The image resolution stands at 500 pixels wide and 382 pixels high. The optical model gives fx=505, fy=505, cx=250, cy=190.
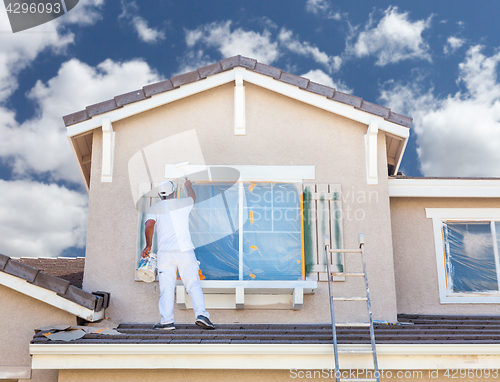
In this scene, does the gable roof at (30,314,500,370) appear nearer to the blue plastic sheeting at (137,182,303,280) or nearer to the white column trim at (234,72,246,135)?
the blue plastic sheeting at (137,182,303,280)

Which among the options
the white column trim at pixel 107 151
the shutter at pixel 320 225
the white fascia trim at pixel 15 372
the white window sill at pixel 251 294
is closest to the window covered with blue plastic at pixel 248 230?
the shutter at pixel 320 225

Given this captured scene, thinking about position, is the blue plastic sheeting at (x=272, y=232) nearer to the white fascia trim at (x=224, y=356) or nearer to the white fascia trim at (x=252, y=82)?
the white fascia trim at (x=252, y=82)

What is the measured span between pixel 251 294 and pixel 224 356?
57.9 inches

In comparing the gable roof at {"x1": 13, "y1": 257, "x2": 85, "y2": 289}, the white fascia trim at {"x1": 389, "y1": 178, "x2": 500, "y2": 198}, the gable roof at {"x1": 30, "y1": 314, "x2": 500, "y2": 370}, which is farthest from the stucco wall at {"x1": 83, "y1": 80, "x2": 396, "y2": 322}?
the gable roof at {"x1": 13, "y1": 257, "x2": 85, "y2": 289}

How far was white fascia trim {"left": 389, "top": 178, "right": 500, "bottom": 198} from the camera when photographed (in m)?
8.17

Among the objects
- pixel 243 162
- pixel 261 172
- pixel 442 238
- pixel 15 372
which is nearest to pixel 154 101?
pixel 243 162

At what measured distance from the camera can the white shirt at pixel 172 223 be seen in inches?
262

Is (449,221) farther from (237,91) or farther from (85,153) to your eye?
(85,153)

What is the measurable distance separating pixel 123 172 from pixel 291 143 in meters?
2.63

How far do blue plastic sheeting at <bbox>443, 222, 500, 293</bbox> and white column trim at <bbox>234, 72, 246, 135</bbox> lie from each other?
3.77 m

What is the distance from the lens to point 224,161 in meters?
7.80

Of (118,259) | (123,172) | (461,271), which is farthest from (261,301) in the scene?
(461,271)

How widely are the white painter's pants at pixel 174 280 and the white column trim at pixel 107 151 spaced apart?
5.64 feet

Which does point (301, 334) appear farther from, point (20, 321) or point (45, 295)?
point (20, 321)
